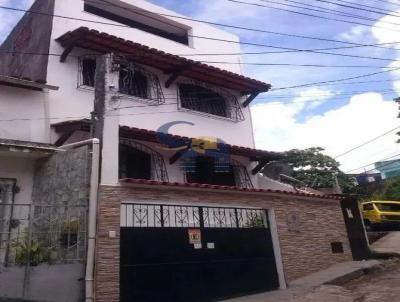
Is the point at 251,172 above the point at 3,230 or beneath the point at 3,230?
above

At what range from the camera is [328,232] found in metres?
12.2

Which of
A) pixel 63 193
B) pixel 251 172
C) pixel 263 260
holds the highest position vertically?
pixel 251 172

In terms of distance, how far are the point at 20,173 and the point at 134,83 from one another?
178 inches

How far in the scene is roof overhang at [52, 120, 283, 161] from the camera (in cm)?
950

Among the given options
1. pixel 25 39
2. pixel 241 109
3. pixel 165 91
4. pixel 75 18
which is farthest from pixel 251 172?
pixel 25 39

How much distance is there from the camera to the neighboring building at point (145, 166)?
786 centimetres

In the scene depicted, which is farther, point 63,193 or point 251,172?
point 251,172

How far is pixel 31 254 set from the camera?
7.44 m

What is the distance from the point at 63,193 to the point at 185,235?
8.63ft

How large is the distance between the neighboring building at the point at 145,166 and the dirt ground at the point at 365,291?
4.07 feet

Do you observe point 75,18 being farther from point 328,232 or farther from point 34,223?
point 328,232

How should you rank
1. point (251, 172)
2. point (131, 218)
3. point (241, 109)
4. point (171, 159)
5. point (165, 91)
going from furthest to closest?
point (241, 109)
point (251, 172)
point (165, 91)
point (171, 159)
point (131, 218)

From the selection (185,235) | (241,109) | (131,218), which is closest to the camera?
(131,218)

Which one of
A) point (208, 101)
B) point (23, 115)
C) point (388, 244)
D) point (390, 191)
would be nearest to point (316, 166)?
point (390, 191)
